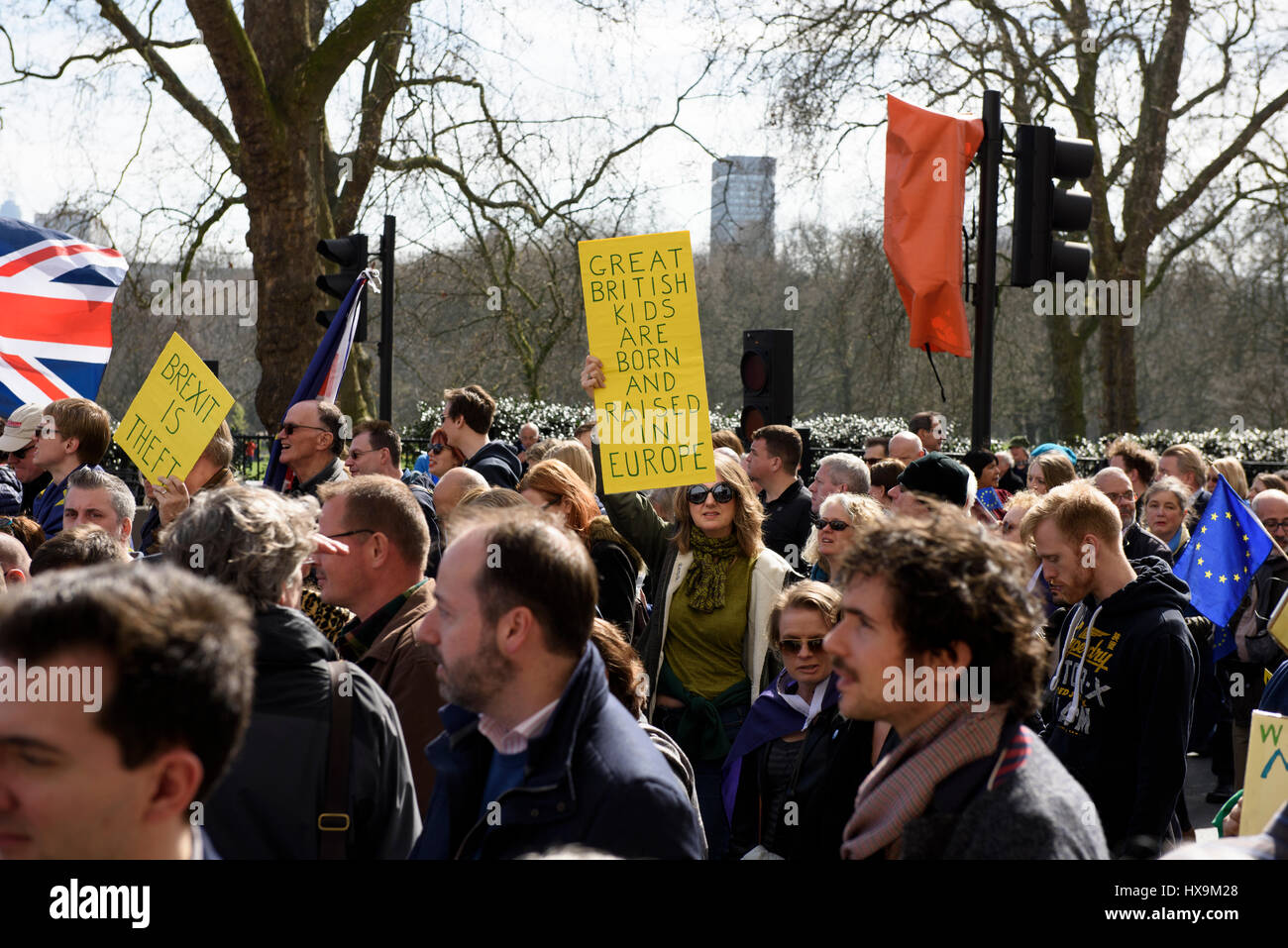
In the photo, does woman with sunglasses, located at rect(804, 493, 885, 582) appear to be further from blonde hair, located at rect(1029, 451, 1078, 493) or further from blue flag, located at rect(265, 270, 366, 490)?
blue flag, located at rect(265, 270, 366, 490)

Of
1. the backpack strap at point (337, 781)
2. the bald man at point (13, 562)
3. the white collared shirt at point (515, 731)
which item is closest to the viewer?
the white collared shirt at point (515, 731)

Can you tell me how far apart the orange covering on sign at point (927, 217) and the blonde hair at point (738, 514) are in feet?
5.89

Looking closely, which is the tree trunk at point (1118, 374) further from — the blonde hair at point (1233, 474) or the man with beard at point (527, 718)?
the man with beard at point (527, 718)

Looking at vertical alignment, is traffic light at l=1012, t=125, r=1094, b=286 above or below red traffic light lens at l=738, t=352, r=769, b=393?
above

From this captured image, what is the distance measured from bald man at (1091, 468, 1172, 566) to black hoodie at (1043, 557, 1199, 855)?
1.29 meters

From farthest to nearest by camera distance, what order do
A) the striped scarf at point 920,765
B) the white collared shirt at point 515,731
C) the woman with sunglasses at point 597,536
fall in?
the woman with sunglasses at point 597,536 < the white collared shirt at point 515,731 < the striped scarf at point 920,765

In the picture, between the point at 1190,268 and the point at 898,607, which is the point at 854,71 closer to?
the point at 1190,268

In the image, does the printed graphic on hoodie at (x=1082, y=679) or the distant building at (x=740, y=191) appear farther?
the distant building at (x=740, y=191)

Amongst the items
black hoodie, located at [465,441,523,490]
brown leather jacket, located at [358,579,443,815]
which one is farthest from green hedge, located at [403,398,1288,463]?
brown leather jacket, located at [358,579,443,815]

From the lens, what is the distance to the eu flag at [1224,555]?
22.5 ft

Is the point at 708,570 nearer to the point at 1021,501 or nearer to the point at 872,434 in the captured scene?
the point at 1021,501

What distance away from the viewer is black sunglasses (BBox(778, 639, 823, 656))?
13.3 ft

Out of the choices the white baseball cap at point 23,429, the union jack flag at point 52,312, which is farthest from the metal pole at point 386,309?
the white baseball cap at point 23,429

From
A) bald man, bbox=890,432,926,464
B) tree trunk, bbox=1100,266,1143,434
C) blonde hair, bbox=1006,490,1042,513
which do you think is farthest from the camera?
tree trunk, bbox=1100,266,1143,434
